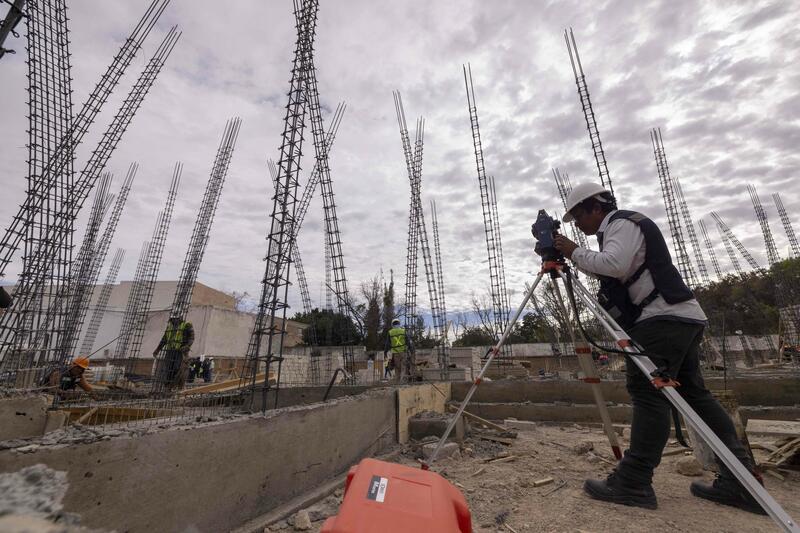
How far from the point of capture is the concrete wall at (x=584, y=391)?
5461 millimetres

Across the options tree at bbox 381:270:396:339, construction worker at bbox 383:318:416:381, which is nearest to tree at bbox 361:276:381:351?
tree at bbox 381:270:396:339

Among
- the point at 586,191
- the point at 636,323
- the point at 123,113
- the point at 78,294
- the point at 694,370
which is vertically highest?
the point at 123,113

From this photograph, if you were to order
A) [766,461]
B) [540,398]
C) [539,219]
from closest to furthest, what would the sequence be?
[539,219], [766,461], [540,398]

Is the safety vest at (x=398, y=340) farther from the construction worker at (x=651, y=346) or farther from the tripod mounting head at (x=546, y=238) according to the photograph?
the tripod mounting head at (x=546, y=238)

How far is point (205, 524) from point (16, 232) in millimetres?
5652

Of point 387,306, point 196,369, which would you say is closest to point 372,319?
point 387,306

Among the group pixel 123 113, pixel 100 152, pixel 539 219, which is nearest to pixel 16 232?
pixel 100 152

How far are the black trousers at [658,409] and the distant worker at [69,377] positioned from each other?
26.1 ft

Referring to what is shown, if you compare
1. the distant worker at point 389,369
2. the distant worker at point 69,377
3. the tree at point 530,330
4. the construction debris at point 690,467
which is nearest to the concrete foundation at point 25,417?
the distant worker at point 69,377

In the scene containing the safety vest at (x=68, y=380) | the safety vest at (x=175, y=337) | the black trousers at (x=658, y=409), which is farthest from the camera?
the safety vest at (x=175, y=337)

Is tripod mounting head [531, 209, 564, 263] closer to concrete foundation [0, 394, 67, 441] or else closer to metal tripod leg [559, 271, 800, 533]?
metal tripod leg [559, 271, 800, 533]

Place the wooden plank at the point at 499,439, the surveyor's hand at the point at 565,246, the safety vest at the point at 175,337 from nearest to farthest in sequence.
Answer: the surveyor's hand at the point at 565,246 → the wooden plank at the point at 499,439 → the safety vest at the point at 175,337

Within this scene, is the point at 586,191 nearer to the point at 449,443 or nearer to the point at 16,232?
the point at 449,443

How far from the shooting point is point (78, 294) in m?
8.81
